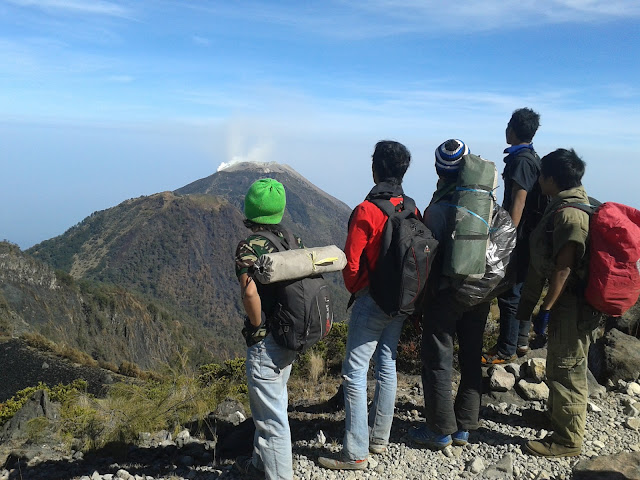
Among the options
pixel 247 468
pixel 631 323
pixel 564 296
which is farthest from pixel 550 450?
pixel 631 323

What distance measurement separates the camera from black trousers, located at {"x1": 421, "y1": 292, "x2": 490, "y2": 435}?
3637mm

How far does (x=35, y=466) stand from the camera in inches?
176

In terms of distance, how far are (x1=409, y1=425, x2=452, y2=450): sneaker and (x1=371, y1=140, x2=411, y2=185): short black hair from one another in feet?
6.20

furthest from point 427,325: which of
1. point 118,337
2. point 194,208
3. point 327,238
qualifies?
point 327,238

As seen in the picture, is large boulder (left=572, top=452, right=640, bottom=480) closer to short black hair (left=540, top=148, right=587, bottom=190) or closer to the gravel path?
the gravel path

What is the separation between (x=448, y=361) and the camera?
3.68m

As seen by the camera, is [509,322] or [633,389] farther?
[509,322]

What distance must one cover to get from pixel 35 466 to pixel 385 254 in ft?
11.7

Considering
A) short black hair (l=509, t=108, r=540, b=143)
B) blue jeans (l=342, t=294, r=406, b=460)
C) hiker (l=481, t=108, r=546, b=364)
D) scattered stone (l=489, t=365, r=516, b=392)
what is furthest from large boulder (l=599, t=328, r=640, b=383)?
blue jeans (l=342, t=294, r=406, b=460)

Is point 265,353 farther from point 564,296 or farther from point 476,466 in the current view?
point 564,296

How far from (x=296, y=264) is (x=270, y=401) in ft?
2.94

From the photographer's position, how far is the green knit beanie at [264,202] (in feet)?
10.1

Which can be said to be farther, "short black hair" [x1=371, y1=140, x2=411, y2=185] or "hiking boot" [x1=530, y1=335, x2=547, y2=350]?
"hiking boot" [x1=530, y1=335, x2=547, y2=350]

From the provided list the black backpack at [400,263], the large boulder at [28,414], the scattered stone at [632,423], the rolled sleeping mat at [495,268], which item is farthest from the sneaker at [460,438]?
the large boulder at [28,414]
